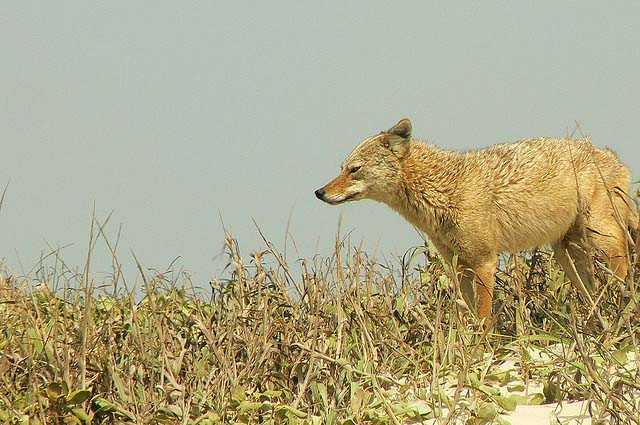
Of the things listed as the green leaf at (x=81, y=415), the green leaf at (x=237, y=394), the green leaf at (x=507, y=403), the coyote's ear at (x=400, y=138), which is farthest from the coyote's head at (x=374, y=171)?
the green leaf at (x=81, y=415)

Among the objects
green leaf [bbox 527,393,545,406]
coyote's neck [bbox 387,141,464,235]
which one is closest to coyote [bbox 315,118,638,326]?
coyote's neck [bbox 387,141,464,235]

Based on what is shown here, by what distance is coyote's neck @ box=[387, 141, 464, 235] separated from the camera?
818 cm

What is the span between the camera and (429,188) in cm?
830

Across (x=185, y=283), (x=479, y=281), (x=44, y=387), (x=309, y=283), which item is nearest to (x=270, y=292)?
(x=309, y=283)

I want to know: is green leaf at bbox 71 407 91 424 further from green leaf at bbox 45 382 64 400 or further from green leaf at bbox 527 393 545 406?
green leaf at bbox 527 393 545 406

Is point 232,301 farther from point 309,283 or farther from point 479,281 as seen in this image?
point 479,281

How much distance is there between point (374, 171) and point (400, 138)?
417mm

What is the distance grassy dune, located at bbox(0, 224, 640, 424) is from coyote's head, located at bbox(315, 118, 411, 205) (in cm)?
179

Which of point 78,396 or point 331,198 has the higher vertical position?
point 331,198

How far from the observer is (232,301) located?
6020 mm

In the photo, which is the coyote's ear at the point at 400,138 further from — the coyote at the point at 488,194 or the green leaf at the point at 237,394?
the green leaf at the point at 237,394

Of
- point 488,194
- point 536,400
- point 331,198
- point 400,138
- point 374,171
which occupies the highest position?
point 400,138

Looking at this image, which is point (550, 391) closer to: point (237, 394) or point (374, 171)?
point (237, 394)

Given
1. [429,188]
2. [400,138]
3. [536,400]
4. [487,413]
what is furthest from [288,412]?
[400,138]
